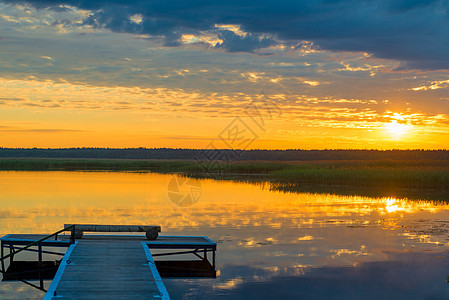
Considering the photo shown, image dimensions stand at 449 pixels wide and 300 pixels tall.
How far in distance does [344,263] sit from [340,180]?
3174 centimetres

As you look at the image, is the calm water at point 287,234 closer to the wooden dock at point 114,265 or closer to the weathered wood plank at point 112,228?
the wooden dock at point 114,265

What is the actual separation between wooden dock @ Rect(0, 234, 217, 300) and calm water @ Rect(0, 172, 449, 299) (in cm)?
89

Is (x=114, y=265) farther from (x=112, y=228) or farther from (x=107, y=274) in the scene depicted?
(x=112, y=228)

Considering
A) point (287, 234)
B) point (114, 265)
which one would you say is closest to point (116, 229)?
point (114, 265)

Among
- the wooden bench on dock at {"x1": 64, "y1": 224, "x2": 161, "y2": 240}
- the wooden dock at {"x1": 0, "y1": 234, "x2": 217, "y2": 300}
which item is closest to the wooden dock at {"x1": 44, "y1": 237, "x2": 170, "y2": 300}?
the wooden dock at {"x1": 0, "y1": 234, "x2": 217, "y2": 300}

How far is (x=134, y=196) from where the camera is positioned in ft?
109

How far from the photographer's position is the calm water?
1245 cm

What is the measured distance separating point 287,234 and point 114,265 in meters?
8.56

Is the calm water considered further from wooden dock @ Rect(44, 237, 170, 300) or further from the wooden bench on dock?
the wooden bench on dock

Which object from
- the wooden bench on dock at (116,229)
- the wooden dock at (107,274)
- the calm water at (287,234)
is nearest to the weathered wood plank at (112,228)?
the wooden bench on dock at (116,229)

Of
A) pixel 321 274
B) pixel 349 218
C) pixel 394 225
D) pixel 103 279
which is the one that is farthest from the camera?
pixel 349 218

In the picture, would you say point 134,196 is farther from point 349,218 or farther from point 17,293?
point 17,293

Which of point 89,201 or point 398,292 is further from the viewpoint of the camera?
point 89,201

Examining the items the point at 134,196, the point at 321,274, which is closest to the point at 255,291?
the point at 321,274
